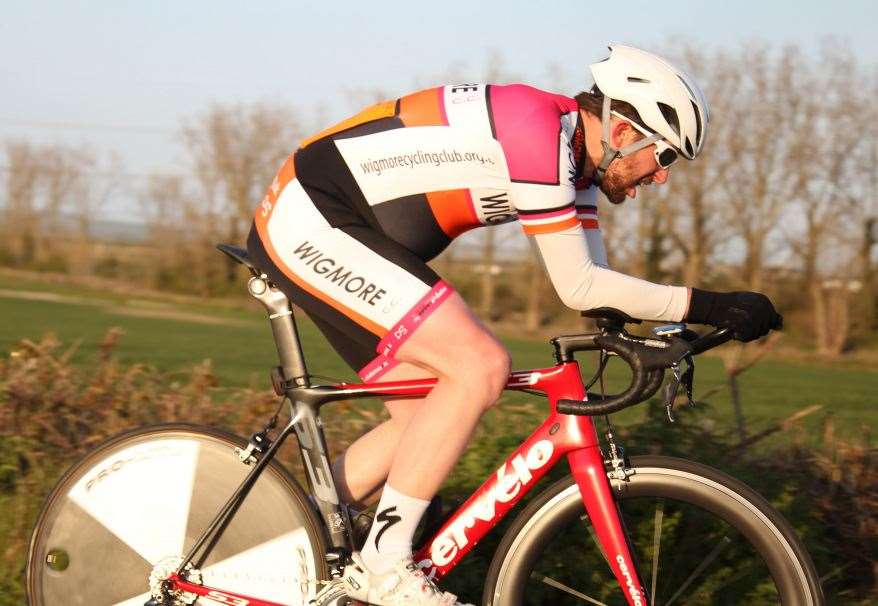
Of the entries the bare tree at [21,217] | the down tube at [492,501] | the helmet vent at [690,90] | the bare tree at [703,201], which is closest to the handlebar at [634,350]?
the down tube at [492,501]

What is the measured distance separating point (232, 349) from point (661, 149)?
14.8 metres

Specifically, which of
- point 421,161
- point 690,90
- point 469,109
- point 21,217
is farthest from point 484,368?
point 21,217

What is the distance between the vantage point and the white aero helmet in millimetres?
3314

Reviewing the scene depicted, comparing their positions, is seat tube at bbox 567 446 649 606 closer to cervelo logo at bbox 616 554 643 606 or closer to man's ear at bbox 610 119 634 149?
cervelo logo at bbox 616 554 643 606

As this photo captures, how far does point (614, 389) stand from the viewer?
15.3 feet

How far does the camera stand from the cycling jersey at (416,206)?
3199mm

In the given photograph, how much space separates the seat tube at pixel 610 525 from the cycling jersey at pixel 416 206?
49cm

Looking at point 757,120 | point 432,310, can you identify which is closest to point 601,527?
point 432,310

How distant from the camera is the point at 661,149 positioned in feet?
11.1

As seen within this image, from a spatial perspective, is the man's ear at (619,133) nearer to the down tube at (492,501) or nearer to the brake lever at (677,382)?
the brake lever at (677,382)

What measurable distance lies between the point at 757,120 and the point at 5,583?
2179 centimetres

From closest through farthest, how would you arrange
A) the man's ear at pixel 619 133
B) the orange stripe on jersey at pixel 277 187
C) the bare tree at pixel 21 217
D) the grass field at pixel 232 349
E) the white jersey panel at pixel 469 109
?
1. the white jersey panel at pixel 469 109
2. the man's ear at pixel 619 133
3. the orange stripe on jersey at pixel 277 187
4. the grass field at pixel 232 349
5. the bare tree at pixel 21 217

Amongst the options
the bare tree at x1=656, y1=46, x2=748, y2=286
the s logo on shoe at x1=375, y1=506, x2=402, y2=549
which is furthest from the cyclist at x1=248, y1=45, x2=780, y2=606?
the bare tree at x1=656, y1=46, x2=748, y2=286

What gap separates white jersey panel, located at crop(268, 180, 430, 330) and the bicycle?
15 centimetres
